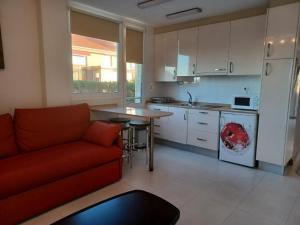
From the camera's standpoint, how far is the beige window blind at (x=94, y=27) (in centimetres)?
321

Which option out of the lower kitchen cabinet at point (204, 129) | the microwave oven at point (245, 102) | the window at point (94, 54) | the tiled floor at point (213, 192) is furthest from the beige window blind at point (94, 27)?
the microwave oven at point (245, 102)

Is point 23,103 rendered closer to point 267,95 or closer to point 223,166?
point 223,166

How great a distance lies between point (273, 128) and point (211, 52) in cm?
161

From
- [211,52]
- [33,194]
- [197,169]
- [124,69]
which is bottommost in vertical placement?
[197,169]

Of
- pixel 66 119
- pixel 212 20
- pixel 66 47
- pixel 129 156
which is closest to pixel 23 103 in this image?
pixel 66 119

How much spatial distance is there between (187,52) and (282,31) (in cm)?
163

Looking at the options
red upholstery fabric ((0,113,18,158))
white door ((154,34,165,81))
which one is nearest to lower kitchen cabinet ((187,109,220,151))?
white door ((154,34,165,81))

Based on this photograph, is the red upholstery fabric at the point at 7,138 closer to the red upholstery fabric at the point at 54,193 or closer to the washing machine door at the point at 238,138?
the red upholstery fabric at the point at 54,193

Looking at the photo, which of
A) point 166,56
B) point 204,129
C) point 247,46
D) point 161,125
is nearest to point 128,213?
point 204,129

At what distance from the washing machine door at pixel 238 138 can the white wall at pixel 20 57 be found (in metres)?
2.79

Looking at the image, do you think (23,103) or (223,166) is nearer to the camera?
(23,103)

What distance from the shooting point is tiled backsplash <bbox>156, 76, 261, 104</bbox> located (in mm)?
3652

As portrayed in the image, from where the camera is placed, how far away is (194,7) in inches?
129

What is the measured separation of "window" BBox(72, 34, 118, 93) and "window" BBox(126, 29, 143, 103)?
11.9 inches
